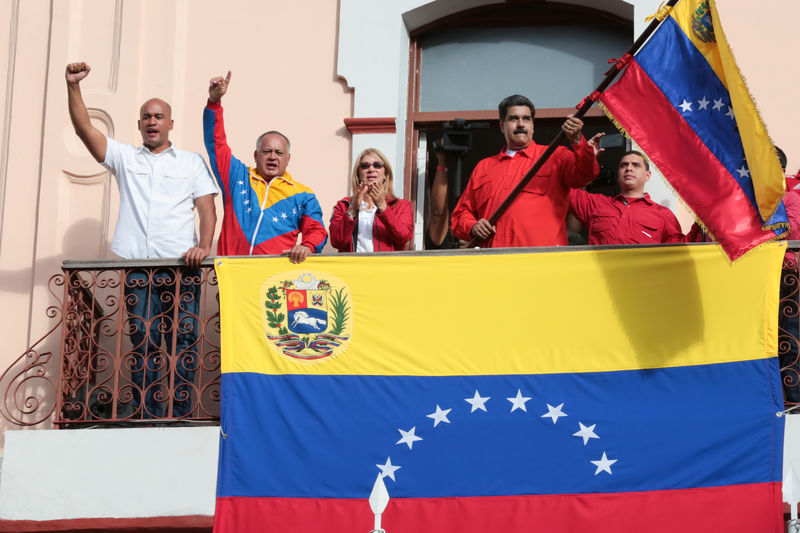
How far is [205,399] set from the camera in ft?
31.8

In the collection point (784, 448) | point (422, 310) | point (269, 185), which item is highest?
point (269, 185)

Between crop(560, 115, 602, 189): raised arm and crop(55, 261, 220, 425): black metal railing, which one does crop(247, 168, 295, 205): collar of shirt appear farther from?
crop(560, 115, 602, 189): raised arm

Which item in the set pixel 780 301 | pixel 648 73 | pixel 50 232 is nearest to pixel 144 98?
pixel 50 232

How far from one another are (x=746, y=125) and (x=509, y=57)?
3246 millimetres

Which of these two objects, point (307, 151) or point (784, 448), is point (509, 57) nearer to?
point (307, 151)

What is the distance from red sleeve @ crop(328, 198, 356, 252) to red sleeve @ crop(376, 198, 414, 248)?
0.64ft

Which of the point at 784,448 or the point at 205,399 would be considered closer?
the point at 784,448

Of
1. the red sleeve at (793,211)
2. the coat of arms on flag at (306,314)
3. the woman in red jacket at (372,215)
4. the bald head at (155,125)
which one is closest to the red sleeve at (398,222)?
the woman in red jacket at (372,215)

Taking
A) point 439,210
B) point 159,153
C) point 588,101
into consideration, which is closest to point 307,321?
point 439,210

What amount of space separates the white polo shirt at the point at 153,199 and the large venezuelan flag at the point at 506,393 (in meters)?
0.84

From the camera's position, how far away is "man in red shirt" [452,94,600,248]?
8.79 meters

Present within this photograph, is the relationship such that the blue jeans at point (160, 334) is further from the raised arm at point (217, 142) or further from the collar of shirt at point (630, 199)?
the collar of shirt at point (630, 199)

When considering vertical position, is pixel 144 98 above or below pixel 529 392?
above

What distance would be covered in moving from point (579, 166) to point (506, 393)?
4.52 feet
